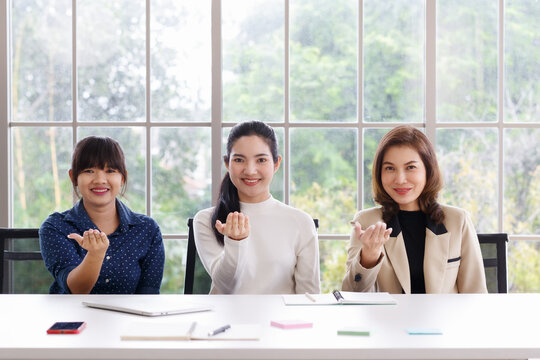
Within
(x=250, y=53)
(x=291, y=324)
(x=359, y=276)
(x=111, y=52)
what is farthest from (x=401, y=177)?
(x=111, y=52)

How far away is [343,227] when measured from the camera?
2.86 m

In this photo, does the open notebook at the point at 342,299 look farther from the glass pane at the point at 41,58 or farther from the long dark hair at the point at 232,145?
the glass pane at the point at 41,58

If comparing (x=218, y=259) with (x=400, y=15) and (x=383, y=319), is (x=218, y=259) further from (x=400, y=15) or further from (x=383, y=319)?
(x=400, y=15)

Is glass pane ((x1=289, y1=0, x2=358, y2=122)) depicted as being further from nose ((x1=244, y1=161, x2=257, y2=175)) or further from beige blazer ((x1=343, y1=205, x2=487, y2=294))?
beige blazer ((x1=343, y1=205, x2=487, y2=294))

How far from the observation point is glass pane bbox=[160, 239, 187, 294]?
285 cm

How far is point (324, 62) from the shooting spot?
2.83 metres

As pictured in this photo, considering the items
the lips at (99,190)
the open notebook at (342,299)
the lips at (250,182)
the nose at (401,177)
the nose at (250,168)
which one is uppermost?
Answer: the nose at (250,168)

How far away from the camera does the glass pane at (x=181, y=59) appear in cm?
280

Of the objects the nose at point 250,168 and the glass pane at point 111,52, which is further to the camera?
the glass pane at point 111,52

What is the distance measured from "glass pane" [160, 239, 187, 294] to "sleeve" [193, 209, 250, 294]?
71 centimetres

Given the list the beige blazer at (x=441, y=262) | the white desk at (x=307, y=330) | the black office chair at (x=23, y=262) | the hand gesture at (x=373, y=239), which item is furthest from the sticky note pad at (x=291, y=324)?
the black office chair at (x=23, y=262)

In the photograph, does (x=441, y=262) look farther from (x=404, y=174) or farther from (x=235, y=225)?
(x=235, y=225)

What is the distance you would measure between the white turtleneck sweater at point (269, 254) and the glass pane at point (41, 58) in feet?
3.74

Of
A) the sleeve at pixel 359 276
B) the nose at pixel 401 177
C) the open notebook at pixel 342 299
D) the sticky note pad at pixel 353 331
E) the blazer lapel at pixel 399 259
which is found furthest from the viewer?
the nose at pixel 401 177
